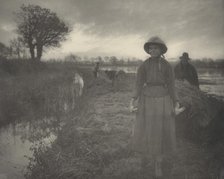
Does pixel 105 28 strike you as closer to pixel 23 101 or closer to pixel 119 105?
pixel 119 105

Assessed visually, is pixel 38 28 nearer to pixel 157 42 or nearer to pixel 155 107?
pixel 157 42

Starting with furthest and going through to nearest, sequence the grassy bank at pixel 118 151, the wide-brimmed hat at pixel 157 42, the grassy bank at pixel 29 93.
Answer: the grassy bank at pixel 29 93
the grassy bank at pixel 118 151
the wide-brimmed hat at pixel 157 42

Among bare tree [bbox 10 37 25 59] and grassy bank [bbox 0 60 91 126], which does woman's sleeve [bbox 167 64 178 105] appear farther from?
bare tree [bbox 10 37 25 59]

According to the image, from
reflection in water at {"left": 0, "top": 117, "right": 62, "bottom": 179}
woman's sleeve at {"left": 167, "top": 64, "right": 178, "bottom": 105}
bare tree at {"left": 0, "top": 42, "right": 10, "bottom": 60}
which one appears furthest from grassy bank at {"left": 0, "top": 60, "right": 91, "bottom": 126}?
woman's sleeve at {"left": 167, "top": 64, "right": 178, "bottom": 105}

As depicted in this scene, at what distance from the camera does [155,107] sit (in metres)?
3.35

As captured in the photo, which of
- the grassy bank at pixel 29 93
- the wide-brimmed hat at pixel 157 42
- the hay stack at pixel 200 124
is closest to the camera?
the wide-brimmed hat at pixel 157 42

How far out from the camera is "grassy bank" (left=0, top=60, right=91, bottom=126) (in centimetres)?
779

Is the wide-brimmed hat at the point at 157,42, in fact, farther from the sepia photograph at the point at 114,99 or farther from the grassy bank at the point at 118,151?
the grassy bank at the point at 118,151

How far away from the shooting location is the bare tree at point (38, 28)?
759 centimetres

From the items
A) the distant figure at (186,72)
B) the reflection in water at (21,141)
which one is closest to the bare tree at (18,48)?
the reflection in water at (21,141)

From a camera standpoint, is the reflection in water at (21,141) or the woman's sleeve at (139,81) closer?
the woman's sleeve at (139,81)

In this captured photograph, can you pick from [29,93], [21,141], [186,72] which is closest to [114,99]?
[186,72]

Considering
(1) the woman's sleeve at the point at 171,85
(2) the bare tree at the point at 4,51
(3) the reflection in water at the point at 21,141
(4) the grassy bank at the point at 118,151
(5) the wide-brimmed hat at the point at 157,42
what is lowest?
(3) the reflection in water at the point at 21,141

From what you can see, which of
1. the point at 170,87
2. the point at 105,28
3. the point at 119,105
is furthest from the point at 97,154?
the point at 105,28
